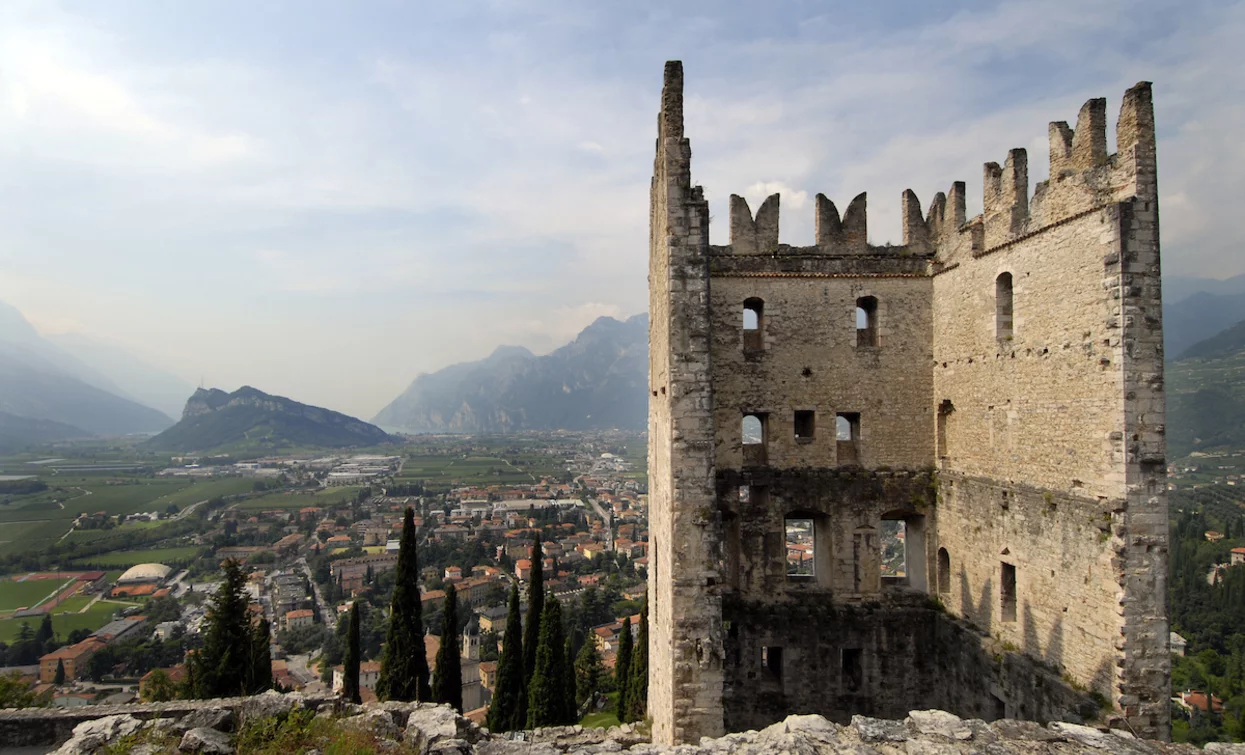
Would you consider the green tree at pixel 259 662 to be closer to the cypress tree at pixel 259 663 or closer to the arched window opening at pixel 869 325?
the cypress tree at pixel 259 663

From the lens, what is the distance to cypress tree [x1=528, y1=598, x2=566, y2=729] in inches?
1017

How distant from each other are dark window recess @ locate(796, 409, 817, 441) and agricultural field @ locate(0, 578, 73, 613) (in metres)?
74.4

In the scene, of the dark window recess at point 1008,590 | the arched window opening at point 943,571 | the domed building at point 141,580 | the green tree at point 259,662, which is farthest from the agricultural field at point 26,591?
the dark window recess at point 1008,590

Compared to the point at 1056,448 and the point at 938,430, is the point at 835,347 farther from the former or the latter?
the point at 1056,448

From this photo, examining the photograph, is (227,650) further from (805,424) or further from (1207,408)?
(1207,408)

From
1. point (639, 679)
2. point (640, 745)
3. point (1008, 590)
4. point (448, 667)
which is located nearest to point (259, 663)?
point (448, 667)

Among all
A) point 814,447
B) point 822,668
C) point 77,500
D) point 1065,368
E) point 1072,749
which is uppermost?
point 1065,368

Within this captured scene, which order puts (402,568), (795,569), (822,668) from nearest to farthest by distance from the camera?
(822,668) → (402,568) → (795,569)

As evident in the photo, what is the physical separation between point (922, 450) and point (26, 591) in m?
82.3

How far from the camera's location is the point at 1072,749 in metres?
7.15

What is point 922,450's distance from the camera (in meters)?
13.6

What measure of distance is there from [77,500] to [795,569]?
103 meters

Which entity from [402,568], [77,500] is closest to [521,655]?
[402,568]

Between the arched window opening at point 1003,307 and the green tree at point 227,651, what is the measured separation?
1990cm
